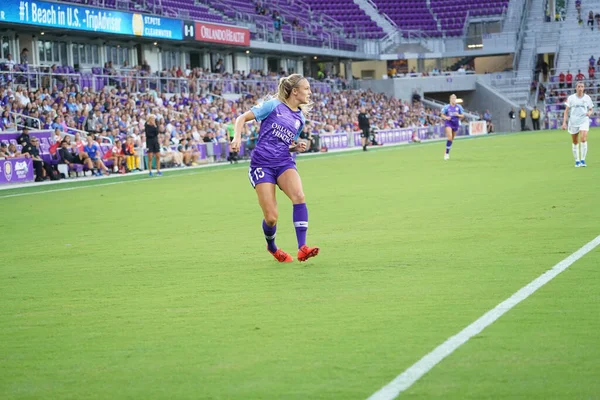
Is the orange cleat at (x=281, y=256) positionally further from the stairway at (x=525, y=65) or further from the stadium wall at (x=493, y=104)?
the stairway at (x=525, y=65)

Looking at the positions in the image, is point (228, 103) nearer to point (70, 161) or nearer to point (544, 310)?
point (70, 161)

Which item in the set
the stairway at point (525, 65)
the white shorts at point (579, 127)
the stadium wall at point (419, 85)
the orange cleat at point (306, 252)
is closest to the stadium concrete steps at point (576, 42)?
the stairway at point (525, 65)

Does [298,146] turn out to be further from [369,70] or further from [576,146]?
[369,70]

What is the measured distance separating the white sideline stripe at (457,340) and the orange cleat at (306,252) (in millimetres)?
2357

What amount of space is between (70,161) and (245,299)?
2383 cm

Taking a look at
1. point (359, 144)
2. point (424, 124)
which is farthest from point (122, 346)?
point (424, 124)

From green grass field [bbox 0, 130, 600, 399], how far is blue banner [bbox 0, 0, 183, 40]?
21.6m

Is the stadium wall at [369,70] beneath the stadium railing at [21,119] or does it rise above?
above

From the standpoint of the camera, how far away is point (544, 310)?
674 centimetres

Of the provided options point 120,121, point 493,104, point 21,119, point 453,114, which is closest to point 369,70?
point 493,104

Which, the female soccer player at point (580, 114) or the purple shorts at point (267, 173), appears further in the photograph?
the female soccer player at point (580, 114)

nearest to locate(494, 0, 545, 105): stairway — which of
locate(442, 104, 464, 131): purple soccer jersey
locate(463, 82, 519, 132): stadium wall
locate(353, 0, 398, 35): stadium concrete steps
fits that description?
locate(463, 82, 519, 132): stadium wall

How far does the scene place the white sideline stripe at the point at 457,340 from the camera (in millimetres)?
4895

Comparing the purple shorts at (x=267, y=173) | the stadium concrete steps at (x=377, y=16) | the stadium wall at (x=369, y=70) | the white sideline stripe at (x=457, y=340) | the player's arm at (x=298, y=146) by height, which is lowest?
the white sideline stripe at (x=457, y=340)
